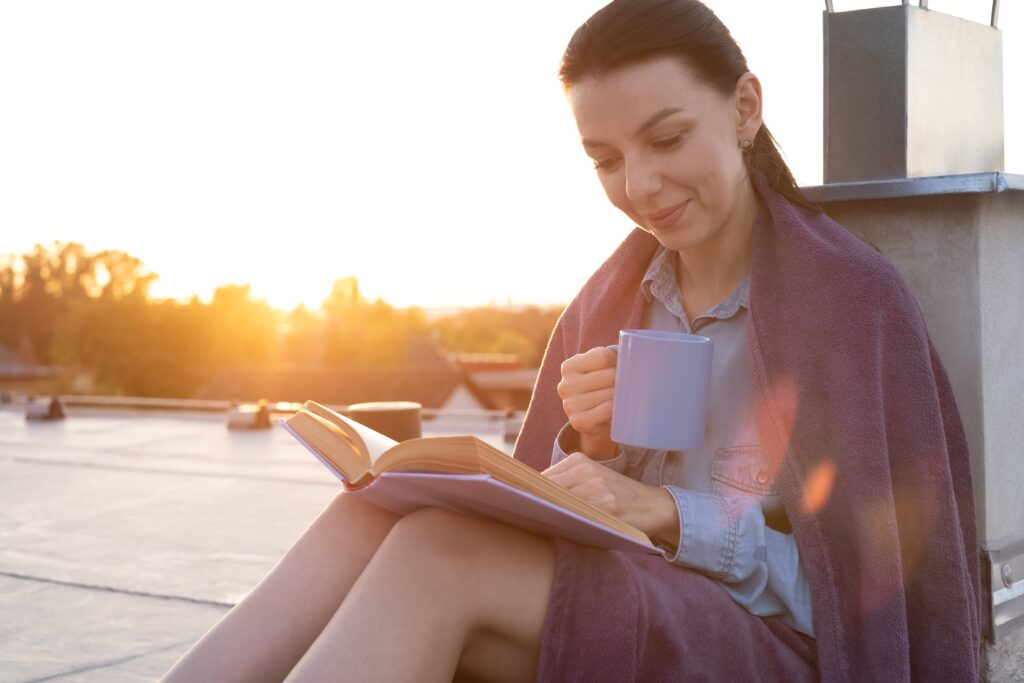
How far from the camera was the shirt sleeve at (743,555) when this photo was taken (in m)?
1.71

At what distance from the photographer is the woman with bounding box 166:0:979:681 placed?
1553 millimetres

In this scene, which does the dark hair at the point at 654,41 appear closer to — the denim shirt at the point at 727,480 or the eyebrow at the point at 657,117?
the eyebrow at the point at 657,117

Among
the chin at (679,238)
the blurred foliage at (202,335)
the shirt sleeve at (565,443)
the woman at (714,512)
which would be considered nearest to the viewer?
the woman at (714,512)

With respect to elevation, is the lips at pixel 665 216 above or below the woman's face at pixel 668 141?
below

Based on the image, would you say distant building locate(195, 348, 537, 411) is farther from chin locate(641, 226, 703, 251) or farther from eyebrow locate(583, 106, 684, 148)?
eyebrow locate(583, 106, 684, 148)

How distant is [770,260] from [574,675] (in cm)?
82

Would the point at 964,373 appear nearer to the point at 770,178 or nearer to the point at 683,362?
the point at 770,178

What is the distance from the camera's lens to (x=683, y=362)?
1.73 meters

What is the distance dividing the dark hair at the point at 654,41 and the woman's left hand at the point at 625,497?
0.70 metres

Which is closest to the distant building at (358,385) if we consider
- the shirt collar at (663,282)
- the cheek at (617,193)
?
the shirt collar at (663,282)

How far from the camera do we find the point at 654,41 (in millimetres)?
1857

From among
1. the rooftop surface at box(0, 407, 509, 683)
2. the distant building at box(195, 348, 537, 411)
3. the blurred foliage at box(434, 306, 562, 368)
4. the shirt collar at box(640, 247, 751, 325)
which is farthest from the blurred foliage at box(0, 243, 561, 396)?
the shirt collar at box(640, 247, 751, 325)

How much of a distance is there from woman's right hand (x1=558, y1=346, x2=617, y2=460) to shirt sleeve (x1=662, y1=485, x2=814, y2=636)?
7.8 inches

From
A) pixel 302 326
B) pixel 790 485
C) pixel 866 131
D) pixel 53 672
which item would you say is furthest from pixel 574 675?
pixel 302 326
